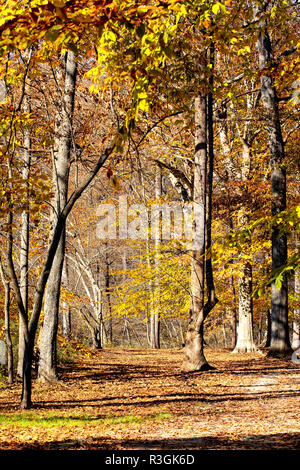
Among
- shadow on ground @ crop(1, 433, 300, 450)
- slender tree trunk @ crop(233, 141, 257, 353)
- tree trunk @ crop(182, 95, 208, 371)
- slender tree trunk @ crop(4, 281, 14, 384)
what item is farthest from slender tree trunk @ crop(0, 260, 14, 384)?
slender tree trunk @ crop(233, 141, 257, 353)

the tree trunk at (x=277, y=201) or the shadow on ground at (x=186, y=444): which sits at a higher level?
the tree trunk at (x=277, y=201)

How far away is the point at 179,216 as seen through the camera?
1683cm

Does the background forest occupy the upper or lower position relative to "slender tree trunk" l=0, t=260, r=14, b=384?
upper

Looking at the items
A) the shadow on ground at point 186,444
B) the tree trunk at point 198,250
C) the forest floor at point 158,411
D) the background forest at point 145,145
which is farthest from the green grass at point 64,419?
A: the tree trunk at point 198,250

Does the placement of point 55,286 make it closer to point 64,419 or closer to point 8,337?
point 8,337

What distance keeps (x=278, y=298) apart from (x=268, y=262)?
3.84m

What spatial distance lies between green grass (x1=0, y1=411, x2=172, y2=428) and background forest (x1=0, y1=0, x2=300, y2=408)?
54 cm

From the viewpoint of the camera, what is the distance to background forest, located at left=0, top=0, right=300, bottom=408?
4.48m

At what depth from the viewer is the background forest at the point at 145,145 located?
4477mm

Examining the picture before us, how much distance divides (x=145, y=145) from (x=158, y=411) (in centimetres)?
783

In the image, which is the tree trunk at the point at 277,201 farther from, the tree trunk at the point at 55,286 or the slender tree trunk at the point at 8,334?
the slender tree trunk at the point at 8,334

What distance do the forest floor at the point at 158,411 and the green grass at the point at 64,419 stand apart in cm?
1

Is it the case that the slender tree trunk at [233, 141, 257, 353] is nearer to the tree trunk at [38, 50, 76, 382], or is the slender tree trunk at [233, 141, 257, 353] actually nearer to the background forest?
the background forest
